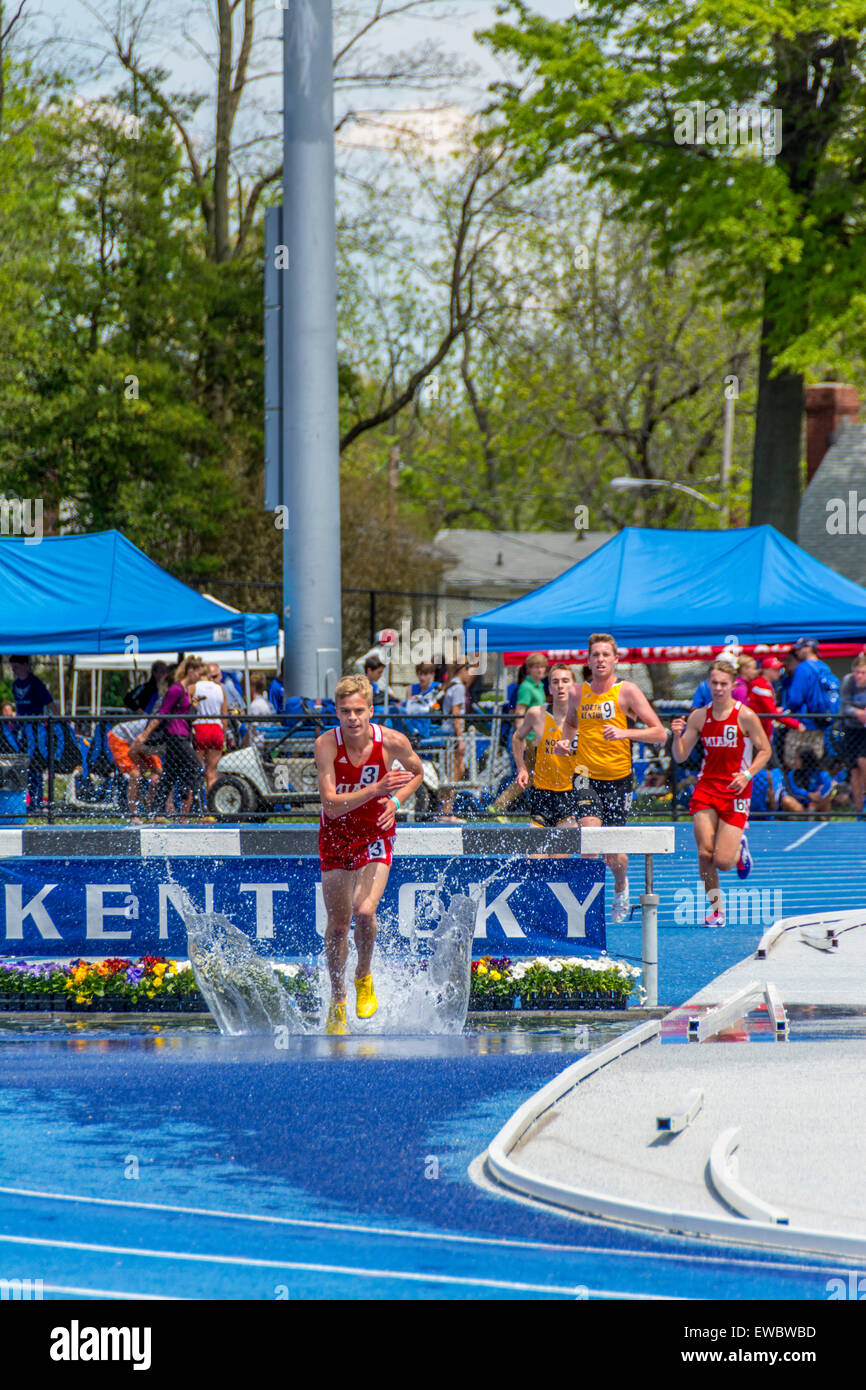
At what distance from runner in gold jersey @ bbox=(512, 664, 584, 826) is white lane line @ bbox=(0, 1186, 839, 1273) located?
6.98 m

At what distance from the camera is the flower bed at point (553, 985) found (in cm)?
951

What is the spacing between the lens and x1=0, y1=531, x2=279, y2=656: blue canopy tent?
65.0 ft

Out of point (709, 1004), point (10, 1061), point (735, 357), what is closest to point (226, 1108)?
point (10, 1061)

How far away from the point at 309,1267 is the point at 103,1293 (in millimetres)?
624

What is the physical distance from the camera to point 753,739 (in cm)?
1230

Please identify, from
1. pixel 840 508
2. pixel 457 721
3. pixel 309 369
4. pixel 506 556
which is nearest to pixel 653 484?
pixel 840 508

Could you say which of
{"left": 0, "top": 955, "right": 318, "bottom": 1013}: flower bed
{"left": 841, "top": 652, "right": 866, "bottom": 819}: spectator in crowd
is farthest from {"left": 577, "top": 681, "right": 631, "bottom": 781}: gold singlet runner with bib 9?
{"left": 841, "top": 652, "right": 866, "bottom": 819}: spectator in crowd

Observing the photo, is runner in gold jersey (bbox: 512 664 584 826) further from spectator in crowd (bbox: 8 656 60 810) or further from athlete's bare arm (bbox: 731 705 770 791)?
spectator in crowd (bbox: 8 656 60 810)

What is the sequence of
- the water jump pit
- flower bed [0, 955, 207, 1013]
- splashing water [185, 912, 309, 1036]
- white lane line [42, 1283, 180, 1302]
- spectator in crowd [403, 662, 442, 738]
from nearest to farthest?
white lane line [42, 1283, 180, 1302] → the water jump pit → splashing water [185, 912, 309, 1036] → flower bed [0, 955, 207, 1013] → spectator in crowd [403, 662, 442, 738]

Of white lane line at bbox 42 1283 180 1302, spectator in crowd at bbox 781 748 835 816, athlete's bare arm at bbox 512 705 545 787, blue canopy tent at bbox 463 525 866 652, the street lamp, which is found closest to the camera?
white lane line at bbox 42 1283 180 1302

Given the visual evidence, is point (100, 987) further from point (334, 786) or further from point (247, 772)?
point (247, 772)

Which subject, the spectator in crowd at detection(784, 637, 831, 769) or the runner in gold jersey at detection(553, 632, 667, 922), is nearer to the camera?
the runner in gold jersey at detection(553, 632, 667, 922)

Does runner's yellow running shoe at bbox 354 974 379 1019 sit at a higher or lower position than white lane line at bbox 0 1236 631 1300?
lower

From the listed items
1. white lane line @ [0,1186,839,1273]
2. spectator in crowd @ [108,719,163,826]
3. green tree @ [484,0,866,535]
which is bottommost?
spectator in crowd @ [108,719,163,826]
